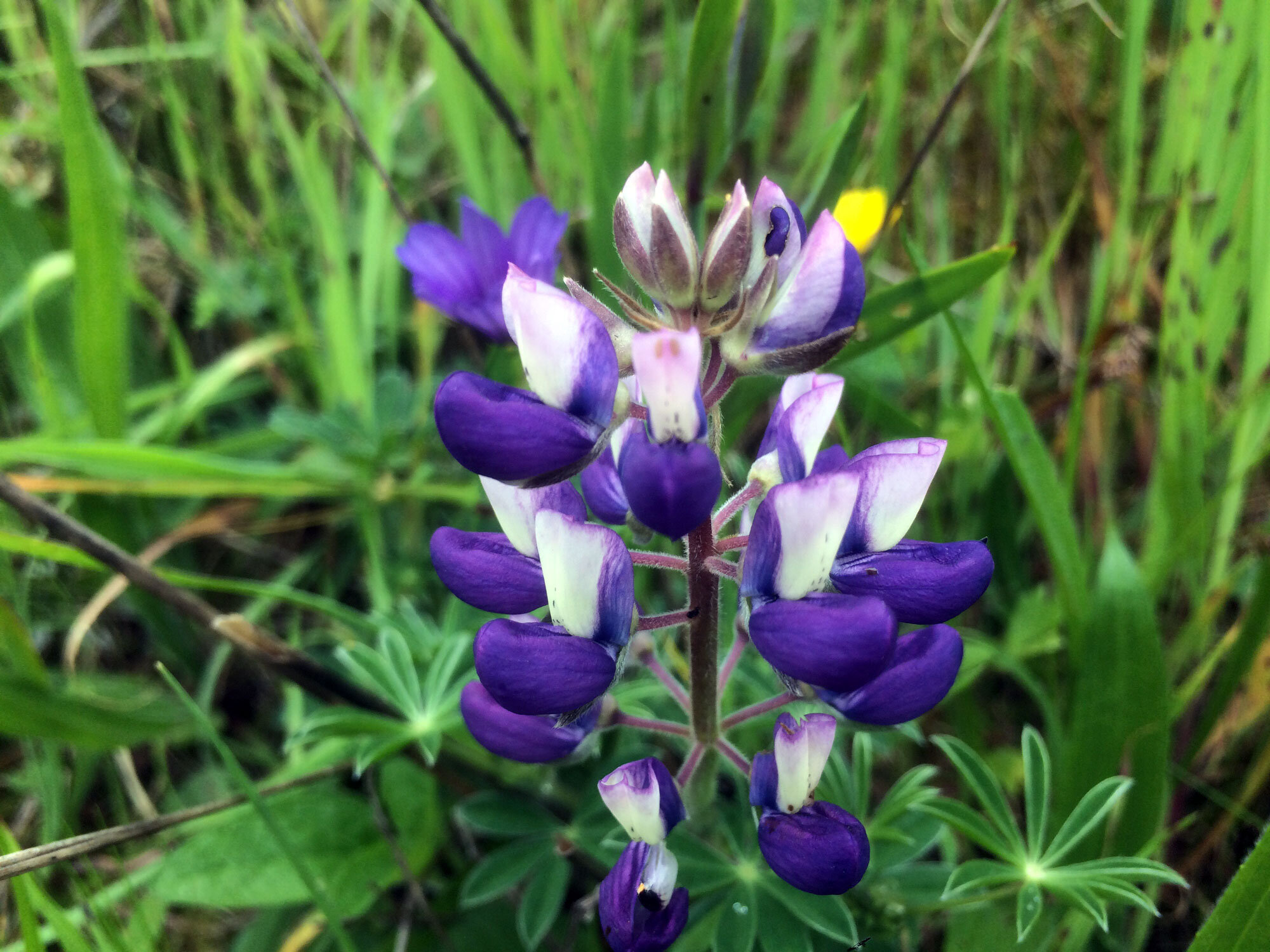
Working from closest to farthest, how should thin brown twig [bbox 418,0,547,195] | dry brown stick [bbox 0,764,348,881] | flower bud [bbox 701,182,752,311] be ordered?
1. flower bud [bbox 701,182,752,311]
2. dry brown stick [bbox 0,764,348,881]
3. thin brown twig [bbox 418,0,547,195]

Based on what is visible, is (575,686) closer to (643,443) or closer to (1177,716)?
(643,443)

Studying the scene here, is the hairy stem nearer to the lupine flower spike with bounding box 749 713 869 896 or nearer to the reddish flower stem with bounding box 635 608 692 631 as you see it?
the reddish flower stem with bounding box 635 608 692 631

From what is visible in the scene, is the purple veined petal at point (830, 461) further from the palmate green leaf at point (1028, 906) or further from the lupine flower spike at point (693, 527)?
the palmate green leaf at point (1028, 906)

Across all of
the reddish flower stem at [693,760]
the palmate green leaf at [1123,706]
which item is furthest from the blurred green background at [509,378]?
the reddish flower stem at [693,760]

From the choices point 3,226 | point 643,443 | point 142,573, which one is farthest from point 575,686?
point 3,226

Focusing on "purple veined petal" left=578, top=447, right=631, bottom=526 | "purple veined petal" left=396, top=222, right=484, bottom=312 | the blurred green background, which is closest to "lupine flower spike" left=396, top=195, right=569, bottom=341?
"purple veined petal" left=396, top=222, right=484, bottom=312

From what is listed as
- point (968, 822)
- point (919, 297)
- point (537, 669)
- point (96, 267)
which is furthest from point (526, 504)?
point (96, 267)
